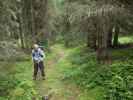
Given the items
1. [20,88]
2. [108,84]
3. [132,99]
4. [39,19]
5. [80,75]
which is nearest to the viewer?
[132,99]

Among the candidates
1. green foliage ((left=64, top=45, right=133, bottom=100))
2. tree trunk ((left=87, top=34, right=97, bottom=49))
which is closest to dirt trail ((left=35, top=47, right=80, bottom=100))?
green foliage ((left=64, top=45, right=133, bottom=100))

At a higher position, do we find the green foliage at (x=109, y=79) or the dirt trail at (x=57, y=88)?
the green foliage at (x=109, y=79)

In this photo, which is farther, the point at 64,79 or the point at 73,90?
the point at 64,79

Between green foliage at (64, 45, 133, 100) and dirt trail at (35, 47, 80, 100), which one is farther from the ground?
green foliage at (64, 45, 133, 100)

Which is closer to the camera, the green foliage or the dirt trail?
the green foliage

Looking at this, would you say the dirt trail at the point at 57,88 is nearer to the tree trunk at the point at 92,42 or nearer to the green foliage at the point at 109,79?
the green foliage at the point at 109,79

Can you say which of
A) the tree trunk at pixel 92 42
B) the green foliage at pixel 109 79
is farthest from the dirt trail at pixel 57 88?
the tree trunk at pixel 92 42

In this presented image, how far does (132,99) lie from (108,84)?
164cm

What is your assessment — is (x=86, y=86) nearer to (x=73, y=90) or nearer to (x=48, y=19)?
(x=73, y=90)

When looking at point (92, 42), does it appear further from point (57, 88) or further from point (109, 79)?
point (109, 79)

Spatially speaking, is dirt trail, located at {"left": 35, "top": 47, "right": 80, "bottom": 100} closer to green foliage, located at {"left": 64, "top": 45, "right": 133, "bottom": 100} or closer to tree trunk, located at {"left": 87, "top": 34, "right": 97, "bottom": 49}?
green foliage, located at {"left": 64, "top": 45, "right": 133, "bottom": 100}

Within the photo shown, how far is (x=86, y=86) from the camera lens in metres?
10.6

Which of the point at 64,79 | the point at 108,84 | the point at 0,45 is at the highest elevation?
the point at 0,45

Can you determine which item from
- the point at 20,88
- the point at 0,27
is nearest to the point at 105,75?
the point at 20,88
